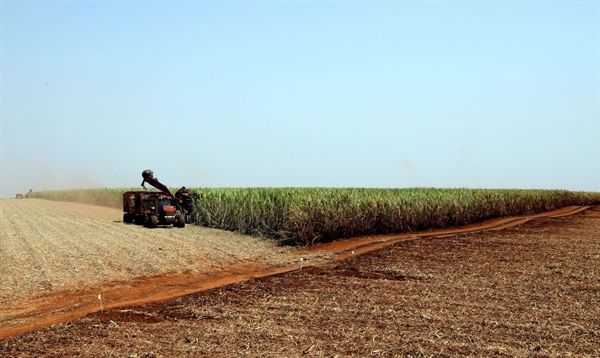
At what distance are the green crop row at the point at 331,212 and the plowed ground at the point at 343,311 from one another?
5.11 m

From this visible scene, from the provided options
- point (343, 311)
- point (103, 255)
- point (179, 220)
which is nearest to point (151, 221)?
point (179, 220)

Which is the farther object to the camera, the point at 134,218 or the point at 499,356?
the point at 134,218

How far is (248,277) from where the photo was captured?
15781 mm

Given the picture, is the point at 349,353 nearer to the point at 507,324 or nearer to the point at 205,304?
the point at 507,324

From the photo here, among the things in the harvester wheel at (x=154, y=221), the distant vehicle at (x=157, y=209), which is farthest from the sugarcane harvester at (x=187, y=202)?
the harvester wheel at (x=154, y=221)

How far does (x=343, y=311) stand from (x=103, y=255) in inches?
434

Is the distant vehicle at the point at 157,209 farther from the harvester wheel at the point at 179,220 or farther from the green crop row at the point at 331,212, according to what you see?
the green crop row at the point at 331,212

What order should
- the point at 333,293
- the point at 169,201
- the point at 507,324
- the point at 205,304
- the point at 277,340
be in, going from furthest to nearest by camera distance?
the point at 169,201 < the point at 333,293 < the point at 205,304 < the point at 507,324 < the point at 277,340

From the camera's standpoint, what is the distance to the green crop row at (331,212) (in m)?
24.4

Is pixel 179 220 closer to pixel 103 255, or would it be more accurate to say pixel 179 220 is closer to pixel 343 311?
pixel 103 255

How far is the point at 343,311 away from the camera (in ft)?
35.5

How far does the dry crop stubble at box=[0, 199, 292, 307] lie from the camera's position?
14664 millimetres

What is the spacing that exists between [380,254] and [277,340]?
11.5 metres

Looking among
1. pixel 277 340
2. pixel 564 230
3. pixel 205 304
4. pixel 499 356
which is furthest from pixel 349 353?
pixel 564 230
